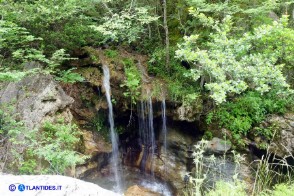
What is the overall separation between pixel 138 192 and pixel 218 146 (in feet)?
8.53

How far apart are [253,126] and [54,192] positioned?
20.6 feet

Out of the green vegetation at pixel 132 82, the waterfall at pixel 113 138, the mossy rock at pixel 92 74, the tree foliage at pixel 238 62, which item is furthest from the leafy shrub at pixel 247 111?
the mossy rock at pixel 92 74

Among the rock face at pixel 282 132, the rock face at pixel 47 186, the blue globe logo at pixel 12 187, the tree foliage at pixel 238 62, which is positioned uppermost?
the tree foliage at pixel 238 62

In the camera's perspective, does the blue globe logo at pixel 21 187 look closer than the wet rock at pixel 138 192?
Yes

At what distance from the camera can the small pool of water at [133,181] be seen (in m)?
7.32

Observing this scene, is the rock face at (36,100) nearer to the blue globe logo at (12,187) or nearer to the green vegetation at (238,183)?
the blue globe logo at (12,187)

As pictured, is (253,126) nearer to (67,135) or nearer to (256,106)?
(256,106)

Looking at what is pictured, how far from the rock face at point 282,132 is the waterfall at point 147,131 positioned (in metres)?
3.24

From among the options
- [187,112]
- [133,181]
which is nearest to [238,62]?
[187,112]

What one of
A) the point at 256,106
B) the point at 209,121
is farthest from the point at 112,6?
the point at 256,106

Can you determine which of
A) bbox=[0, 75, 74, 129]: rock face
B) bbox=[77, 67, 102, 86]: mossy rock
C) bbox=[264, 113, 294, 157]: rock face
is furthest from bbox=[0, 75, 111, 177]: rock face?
bbox=[264, 113, 294, 157]: rock face

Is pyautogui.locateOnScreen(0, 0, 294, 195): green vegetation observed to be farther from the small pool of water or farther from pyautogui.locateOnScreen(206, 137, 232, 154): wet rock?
the small pool of water

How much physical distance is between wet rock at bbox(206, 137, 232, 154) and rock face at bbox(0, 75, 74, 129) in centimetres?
397

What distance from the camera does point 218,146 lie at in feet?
23.5
